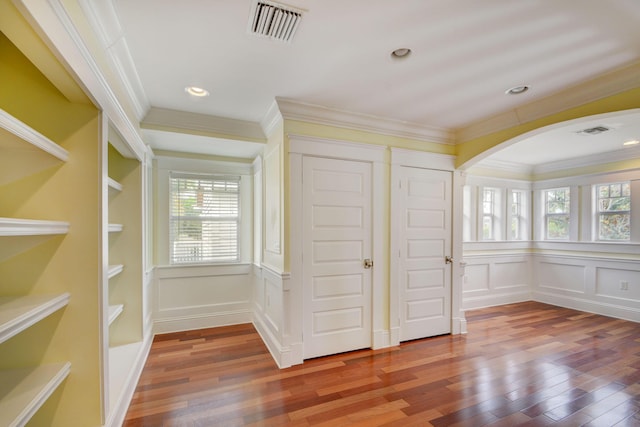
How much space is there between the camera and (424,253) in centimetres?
345

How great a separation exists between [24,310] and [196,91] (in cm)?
200

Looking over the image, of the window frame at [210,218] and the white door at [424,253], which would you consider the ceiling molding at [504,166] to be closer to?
the white door at [424,253]

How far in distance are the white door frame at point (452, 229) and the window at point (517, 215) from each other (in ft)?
8.35

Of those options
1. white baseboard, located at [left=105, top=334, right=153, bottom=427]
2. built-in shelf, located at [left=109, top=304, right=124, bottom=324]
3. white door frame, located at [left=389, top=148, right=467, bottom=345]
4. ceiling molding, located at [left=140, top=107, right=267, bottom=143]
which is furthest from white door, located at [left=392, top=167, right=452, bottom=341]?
built-in shelf, located at [left=109, top=304, right=124, bottom=324]

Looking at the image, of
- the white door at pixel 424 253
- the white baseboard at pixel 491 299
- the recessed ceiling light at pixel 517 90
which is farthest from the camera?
the white baseboard at pixel 491 299

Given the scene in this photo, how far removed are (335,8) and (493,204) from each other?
490 centimetres

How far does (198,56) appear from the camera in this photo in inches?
78.6

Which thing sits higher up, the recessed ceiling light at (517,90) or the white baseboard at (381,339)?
the recessed ceiling light at (517,90)

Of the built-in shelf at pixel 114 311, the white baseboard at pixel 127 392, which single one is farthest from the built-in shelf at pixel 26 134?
the white baseboard at pixel 127 392

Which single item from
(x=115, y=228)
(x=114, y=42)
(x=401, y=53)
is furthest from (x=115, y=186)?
(x=401, y=53)

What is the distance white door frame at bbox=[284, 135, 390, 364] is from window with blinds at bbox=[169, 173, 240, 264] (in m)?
1.59

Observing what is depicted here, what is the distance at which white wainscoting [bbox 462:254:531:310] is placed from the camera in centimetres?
474

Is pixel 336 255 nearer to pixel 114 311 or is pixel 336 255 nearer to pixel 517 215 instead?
pixel 114 311

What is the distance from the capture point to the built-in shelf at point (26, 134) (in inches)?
42.3
